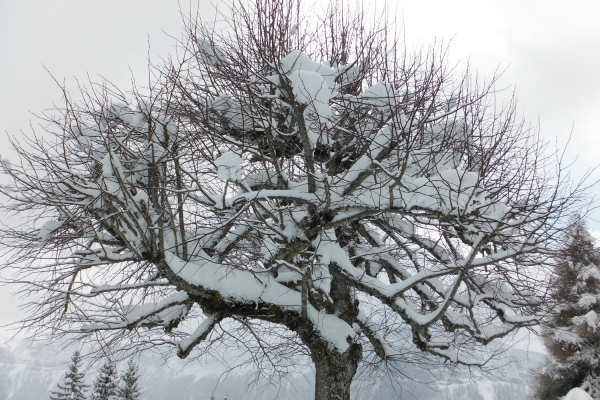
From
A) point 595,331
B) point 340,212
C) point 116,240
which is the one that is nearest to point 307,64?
point 340,212

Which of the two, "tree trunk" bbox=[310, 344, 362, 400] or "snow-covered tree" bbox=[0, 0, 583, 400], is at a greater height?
"snow-covered tree" bbox=[0, 0, 583, 400]

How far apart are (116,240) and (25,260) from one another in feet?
5.40

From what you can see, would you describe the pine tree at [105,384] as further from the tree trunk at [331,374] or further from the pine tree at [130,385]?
the tree trunk at [331,374]

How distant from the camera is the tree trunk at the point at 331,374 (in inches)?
183

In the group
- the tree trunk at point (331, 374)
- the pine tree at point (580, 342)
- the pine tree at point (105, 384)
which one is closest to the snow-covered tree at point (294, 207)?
the tree trunk at point (331, 374)

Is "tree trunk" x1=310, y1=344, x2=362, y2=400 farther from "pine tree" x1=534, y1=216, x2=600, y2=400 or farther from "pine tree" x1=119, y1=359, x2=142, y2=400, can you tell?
"pine tree" x1=119, y1=359, x2=142, y2=400

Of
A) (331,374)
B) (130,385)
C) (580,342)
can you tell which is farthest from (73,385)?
(580,342)

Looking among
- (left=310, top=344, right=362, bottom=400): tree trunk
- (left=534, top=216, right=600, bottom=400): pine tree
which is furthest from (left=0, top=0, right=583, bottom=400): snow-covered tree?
(left=534, top=216, right=600, bottom=400): pine tree

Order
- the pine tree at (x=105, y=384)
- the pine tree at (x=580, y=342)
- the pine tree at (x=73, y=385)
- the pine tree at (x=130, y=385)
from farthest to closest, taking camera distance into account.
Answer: the pine tree at (x=130, y=385)
the pine tree at (x=73, y=385)
the pine tree at (x=105, y=384)
the pine tree at (x=580, y=342)

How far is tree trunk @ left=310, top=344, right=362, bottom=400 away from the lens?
183 inches

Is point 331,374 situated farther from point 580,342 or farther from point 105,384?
point 105,384

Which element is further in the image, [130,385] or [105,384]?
Answer: [130,385]

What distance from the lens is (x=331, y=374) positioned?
4680 millimetres

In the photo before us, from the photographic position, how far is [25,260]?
482cm
